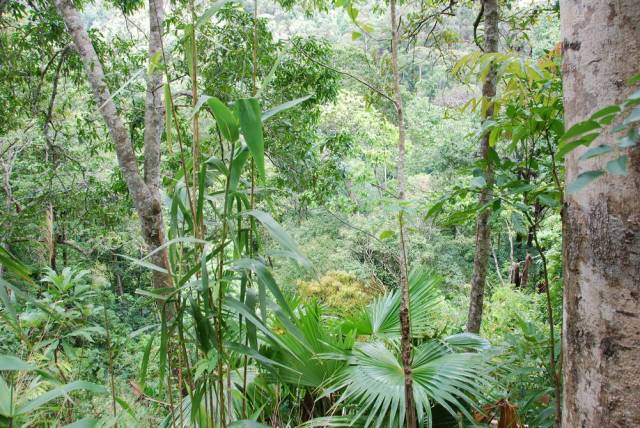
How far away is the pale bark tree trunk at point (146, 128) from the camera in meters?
3.46

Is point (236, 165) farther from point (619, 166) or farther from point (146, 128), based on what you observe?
point (146, 128)

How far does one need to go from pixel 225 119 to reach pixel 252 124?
8cm

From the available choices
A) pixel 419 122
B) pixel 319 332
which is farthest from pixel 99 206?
pixel 419 122

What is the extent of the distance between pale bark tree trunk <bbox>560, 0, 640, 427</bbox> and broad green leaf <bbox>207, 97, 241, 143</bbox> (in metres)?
0.57

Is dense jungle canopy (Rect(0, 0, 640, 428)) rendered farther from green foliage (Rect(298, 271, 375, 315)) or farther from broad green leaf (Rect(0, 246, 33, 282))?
green foliage (Rect(298, 271, 375, 315))

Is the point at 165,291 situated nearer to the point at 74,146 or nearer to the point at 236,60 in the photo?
the point at 236,60

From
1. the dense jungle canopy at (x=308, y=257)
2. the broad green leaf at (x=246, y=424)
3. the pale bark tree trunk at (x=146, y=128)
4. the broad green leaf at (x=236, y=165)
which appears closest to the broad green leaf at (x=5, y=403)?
the dense jungle canopy at (x=308, y=257)

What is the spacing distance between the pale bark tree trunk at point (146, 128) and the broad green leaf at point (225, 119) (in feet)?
8.31

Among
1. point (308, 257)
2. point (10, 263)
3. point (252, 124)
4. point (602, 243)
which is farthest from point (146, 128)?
point (602, 243)

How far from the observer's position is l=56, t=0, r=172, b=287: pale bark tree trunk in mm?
3455

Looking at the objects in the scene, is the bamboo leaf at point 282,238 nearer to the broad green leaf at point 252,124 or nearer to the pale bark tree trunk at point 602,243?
the broad green leaf at point 252,124

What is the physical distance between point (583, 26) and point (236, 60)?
305cm

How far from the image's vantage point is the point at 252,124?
0.81 meters

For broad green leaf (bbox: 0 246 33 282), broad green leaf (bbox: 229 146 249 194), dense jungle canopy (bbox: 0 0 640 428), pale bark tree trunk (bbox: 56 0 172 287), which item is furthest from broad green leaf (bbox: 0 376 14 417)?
pale bark tree trunk (bbox: 56 0 172 287)
